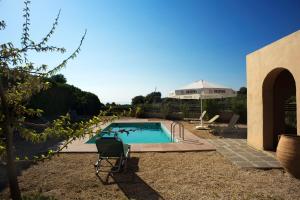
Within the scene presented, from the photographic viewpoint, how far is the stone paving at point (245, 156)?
23.8 ft

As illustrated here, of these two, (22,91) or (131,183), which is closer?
(22,91)

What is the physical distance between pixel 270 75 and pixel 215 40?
7.90 meters

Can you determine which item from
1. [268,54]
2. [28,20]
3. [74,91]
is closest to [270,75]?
[268,54]

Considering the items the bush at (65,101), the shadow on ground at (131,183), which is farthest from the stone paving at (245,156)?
the bush at (65,101)

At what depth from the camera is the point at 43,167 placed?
7.13 meters

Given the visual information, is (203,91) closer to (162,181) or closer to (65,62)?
(162,181)

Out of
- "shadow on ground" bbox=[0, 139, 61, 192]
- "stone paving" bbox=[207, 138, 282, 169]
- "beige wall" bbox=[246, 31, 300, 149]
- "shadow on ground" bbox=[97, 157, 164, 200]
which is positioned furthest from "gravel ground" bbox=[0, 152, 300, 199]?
"beige wall" bbox=[246, 31, 300, 149]

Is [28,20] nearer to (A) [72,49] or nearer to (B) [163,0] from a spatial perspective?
(A) [72,49]

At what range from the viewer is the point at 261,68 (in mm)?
9320

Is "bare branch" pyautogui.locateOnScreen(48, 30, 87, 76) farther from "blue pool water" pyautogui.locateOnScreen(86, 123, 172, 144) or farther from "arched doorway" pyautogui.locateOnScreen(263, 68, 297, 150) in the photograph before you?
"blue pool water" pyautogui.locateOnScreen(86, 123, 172, 144)

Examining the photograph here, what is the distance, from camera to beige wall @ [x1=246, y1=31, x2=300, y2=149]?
7148mm

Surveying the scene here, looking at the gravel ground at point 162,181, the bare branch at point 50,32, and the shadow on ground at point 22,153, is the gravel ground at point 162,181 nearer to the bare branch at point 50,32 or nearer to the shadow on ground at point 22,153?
the shadow on ground at point 22,153

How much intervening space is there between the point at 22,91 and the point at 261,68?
8.49 meters

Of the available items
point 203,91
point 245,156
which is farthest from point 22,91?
point 203,91
